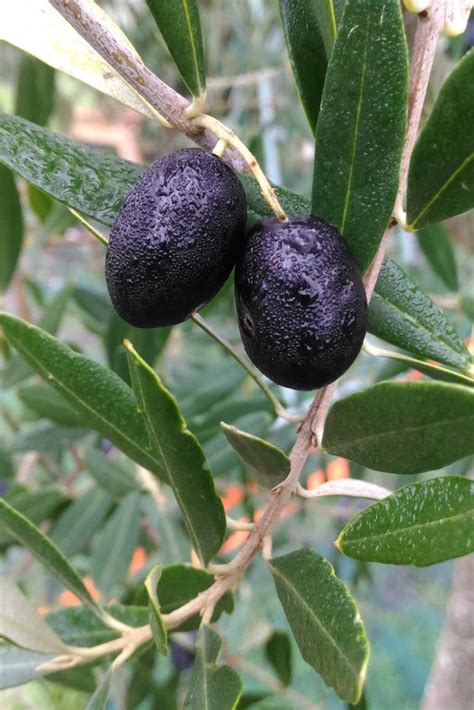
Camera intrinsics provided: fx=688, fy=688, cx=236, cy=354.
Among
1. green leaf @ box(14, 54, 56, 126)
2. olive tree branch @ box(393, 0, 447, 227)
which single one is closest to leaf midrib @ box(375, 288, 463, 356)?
olive tree branch @ box(393, 0, 447, 227)

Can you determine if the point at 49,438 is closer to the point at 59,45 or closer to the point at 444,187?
the point at 59,45

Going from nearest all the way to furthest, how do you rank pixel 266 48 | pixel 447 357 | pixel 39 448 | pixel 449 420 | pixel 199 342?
pixel 449 420 < pixel 447 357 < pixel 39 448 < pixel 199 342 < pixel 266 48

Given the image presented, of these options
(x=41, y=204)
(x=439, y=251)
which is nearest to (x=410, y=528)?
(x=439, y=251)

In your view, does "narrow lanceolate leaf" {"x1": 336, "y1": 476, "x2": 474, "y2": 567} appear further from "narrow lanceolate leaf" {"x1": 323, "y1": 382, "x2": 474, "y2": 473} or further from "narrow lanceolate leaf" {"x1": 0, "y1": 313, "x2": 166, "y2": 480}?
"narrow lanceolate leaf" {"x1": 0, "y1": 313, "x2": 166, "y2": 480}

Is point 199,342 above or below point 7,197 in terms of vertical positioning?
below

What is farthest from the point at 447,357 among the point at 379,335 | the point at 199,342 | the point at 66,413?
the point at 199,342

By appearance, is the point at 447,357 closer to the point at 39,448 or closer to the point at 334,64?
the point at 334,64
